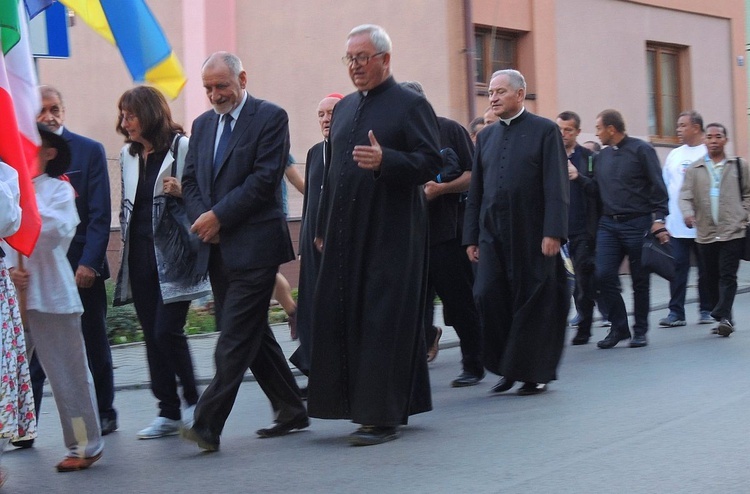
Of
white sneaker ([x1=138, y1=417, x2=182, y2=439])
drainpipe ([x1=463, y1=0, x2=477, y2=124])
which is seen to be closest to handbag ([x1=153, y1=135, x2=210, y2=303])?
white sneaker ([x1=138, y1=417, x2=182, y2=439])

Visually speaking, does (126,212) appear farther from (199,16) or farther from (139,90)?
(199,16)

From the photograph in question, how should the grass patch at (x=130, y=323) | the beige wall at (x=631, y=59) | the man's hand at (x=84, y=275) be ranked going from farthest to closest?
the beige wall at (x=631, y=59) → the grass patch at (x=130, y=323) → the man's hand at (x=84, y=275)

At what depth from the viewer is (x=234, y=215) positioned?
6125 millimetres

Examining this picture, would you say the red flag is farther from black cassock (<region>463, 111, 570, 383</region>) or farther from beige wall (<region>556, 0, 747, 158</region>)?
beige wall (<region>556, 0, 747, 158</region>)

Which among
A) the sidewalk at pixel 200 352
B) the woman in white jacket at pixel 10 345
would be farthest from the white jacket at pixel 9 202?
the sidewalk at pixel 200 352

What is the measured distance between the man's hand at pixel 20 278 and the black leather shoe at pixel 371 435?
5.75 ft

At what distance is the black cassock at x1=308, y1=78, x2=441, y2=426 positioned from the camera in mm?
6227

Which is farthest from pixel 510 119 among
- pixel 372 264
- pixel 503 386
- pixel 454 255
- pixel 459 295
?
pixel 372 264

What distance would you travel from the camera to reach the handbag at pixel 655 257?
1032cm

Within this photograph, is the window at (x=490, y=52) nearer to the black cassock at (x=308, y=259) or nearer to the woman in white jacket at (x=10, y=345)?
the black cassock at (x=308, y=259)

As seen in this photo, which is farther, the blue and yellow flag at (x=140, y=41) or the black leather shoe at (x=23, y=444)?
the blue and yellow flag at (x=140, y=41)

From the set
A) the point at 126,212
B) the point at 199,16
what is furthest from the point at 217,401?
the point at 199,16

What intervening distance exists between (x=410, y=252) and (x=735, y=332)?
539 centimetres

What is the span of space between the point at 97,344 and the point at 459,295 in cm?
268
